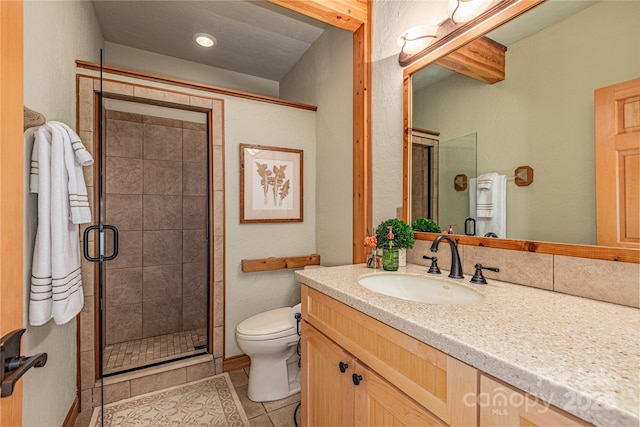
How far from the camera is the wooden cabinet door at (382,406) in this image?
28.8 inches

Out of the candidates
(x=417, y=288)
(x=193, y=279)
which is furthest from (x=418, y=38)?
(x=193, y=279)

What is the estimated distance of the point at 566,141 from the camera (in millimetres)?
964

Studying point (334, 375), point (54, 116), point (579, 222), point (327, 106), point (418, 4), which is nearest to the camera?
point (579, 222)

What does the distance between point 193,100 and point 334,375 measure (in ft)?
6.48

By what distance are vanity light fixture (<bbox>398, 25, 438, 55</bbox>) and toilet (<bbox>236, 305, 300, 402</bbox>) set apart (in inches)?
66.7

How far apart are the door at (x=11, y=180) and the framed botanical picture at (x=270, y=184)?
158cm

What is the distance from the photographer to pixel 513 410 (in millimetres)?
536

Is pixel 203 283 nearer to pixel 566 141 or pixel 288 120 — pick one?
pixel 288 120

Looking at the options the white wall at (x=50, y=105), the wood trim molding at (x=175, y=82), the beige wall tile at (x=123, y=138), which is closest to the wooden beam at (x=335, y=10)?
the wood trim molding at (x=175, y=82)

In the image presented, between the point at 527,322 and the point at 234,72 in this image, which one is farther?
the point at 234,72

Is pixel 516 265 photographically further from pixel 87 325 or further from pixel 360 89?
pixel 87 325

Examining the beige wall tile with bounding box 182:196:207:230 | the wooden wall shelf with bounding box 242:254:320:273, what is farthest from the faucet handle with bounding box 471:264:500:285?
the beige wall tile with bounding box 182:196:207:230

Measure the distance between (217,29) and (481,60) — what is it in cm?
203

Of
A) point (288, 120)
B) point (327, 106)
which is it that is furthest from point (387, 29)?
point (288, 120)
